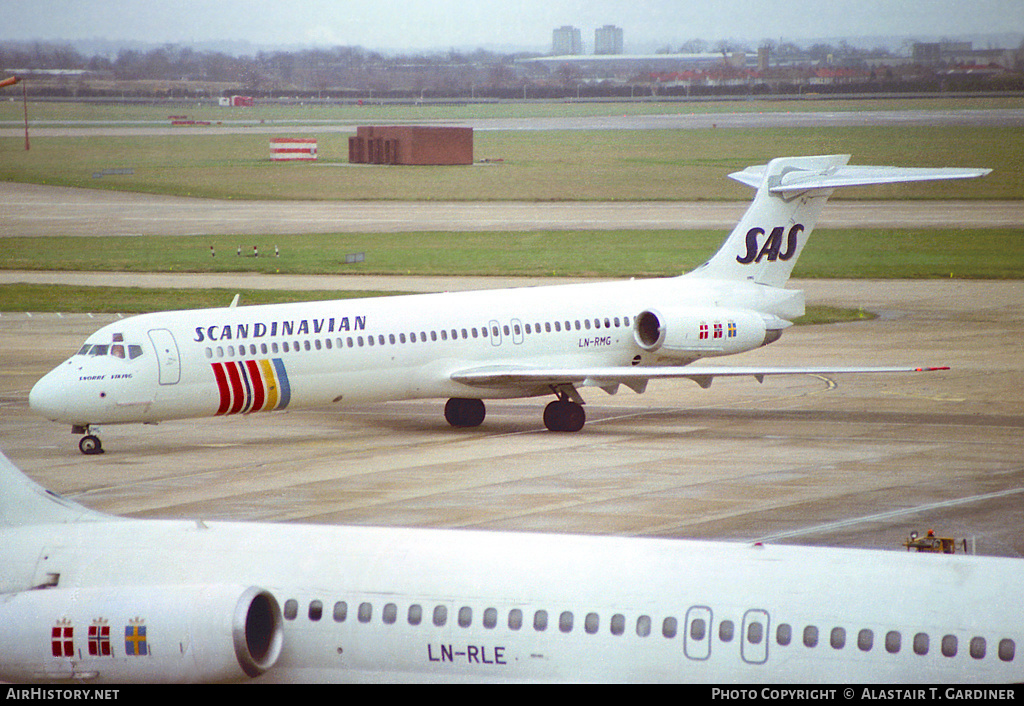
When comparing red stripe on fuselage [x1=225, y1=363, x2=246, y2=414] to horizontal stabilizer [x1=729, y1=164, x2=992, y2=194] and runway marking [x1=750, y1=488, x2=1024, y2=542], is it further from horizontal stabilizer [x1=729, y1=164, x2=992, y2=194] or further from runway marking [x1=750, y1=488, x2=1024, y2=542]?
horizontal stabilizer [x1=729, y1=164, x2=992, y2=194]

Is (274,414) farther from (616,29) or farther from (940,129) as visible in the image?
(616,29)

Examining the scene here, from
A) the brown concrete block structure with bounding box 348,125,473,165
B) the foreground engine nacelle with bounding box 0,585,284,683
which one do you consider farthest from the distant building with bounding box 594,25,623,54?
the foreground engine nacelle with bounding box 0,585,284,683

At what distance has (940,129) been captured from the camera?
69.7 metres

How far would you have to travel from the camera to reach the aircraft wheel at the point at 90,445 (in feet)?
89.5

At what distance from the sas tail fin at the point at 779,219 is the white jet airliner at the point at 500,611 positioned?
22.0m

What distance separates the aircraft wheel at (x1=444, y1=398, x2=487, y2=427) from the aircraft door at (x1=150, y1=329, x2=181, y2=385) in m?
6.28

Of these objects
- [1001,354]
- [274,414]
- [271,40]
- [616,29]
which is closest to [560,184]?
[1001,354]

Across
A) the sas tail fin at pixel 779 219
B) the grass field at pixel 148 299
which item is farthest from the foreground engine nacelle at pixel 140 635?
the grass field at pixel 148 299

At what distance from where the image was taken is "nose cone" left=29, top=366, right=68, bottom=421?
2627 centimetres

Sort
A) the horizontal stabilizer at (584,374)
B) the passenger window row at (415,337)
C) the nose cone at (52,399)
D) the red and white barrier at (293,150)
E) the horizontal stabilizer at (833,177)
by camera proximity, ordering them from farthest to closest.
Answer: the red and white barrier at (293,150)
the horizontal stabilizer at (833,177)
the horizontal stabilizer at (584,374)
the passenger window row at (415,337)
the nose cone at (52,399)

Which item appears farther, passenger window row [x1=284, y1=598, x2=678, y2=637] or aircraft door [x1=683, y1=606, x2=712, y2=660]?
passenger window row [x1=284, y1=598, x2=678, y2=637]

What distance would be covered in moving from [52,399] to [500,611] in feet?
58.0

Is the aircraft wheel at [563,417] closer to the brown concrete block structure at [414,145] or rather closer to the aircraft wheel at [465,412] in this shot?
the aircraft wheel at [465,412]

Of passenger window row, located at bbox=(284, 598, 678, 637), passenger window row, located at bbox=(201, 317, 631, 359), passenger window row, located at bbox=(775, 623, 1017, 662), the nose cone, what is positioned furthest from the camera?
passenger window row, located at bbox=(201, 317, 631, 359)
